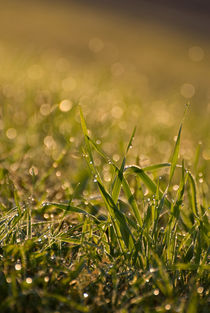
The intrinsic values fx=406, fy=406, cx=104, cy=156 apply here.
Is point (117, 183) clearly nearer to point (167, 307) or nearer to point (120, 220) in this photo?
point (120, 220)

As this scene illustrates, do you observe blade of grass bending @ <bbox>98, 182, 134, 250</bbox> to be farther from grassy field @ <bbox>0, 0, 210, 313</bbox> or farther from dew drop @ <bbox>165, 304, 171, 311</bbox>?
dew drop @ <bbox>165, 304, 171, 311</bbox>

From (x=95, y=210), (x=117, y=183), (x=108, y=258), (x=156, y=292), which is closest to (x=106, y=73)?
(x=95, y=210)

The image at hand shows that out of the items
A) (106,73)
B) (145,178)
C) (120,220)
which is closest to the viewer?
(120,220)

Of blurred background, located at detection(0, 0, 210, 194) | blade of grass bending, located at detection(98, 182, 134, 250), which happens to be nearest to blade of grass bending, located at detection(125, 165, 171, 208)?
blade of grass bending, located at detection(98, 182, 134, 250)

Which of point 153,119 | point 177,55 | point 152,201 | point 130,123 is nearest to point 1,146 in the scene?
point 152,201

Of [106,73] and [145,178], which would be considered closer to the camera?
[145,178]

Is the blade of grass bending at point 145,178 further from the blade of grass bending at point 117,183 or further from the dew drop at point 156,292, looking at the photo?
the dew drop at point 156,292

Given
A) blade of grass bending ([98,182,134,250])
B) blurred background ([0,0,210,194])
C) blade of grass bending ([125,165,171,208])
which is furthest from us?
blurred background ([0,0,210,194])

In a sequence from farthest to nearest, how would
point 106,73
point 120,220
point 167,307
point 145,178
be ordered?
point 106,73 < point 145,178 < point 120,220 < point 167,307
